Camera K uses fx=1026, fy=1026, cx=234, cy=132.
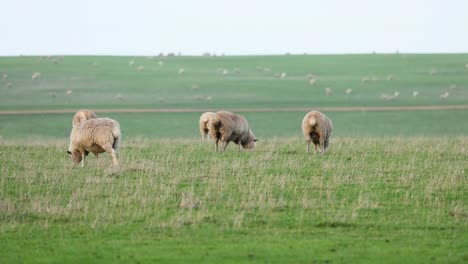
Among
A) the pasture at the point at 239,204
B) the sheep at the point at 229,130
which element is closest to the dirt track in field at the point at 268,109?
the pasture at the point at 239,204

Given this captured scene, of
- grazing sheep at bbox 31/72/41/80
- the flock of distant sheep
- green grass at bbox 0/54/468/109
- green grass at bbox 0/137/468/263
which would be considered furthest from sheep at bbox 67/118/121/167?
grazing sheep at bbox 31/72/41/80

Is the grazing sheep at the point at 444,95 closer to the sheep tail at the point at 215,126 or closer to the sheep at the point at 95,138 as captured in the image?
the sheep tail at the point at 215,126

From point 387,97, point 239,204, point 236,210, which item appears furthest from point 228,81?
point 236,210

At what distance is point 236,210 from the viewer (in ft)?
49.1

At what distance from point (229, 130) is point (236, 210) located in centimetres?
1078

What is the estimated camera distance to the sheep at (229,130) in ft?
84.0

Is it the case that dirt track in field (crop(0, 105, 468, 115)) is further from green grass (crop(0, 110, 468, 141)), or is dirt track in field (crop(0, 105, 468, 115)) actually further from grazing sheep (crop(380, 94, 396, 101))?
grazing sheep (crop(380, 94, 396, 101))

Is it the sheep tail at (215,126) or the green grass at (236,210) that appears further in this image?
the sheep tail at (215,126)

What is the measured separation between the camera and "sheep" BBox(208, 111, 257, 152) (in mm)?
25609

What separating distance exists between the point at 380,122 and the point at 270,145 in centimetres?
2630

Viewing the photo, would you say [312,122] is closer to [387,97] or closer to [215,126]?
[215,126]

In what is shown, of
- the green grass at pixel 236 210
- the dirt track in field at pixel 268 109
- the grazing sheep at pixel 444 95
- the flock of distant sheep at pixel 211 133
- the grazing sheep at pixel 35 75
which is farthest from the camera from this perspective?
the grazing sheep at pixel 35 75

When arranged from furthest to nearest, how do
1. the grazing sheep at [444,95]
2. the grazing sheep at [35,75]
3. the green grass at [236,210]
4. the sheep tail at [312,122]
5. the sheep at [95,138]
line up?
the grazing sheep at [35,75]
the grazing sheep at [444,95]
the sheep tail at [312,122]
the sheep at [95,138]
the green grass at [236,210]

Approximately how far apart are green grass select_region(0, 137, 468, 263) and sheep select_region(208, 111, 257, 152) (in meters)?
2.99
